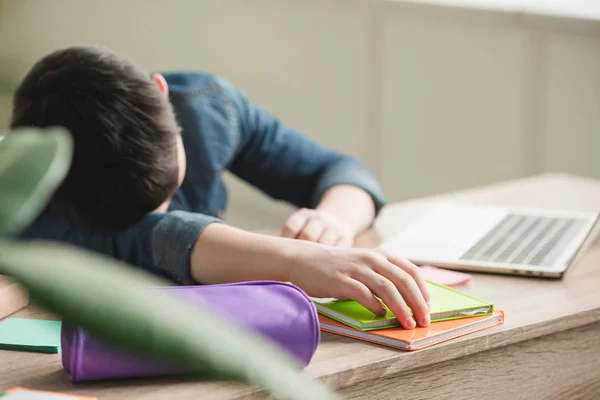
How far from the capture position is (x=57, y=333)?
74 cm

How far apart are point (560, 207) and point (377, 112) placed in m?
1.61

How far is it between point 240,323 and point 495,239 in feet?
2.02

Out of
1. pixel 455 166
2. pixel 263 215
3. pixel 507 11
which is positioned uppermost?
pixel 507 11

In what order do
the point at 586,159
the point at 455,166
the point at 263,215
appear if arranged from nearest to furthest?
the point at 586,159, the point at 455,166, the point at 263,215

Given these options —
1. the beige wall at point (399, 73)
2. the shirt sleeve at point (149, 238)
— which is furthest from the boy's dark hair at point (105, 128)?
the beige wall at point (399, 73)

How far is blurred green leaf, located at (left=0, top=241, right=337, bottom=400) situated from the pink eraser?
32.0 inches

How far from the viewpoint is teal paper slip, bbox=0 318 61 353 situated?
2.32 ft

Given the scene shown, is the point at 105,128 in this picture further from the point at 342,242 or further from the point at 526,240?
the point at 526,240

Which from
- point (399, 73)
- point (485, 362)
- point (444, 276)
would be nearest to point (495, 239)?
point (444, 276)

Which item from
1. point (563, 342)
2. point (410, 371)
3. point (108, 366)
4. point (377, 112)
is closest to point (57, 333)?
point (108, 366)

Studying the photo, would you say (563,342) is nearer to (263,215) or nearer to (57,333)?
(57,333)

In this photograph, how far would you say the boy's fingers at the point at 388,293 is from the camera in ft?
2.45

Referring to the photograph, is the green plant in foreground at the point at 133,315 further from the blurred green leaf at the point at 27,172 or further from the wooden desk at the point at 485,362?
the wooden desk at the point at 485,362

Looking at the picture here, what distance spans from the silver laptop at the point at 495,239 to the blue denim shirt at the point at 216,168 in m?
0.15
